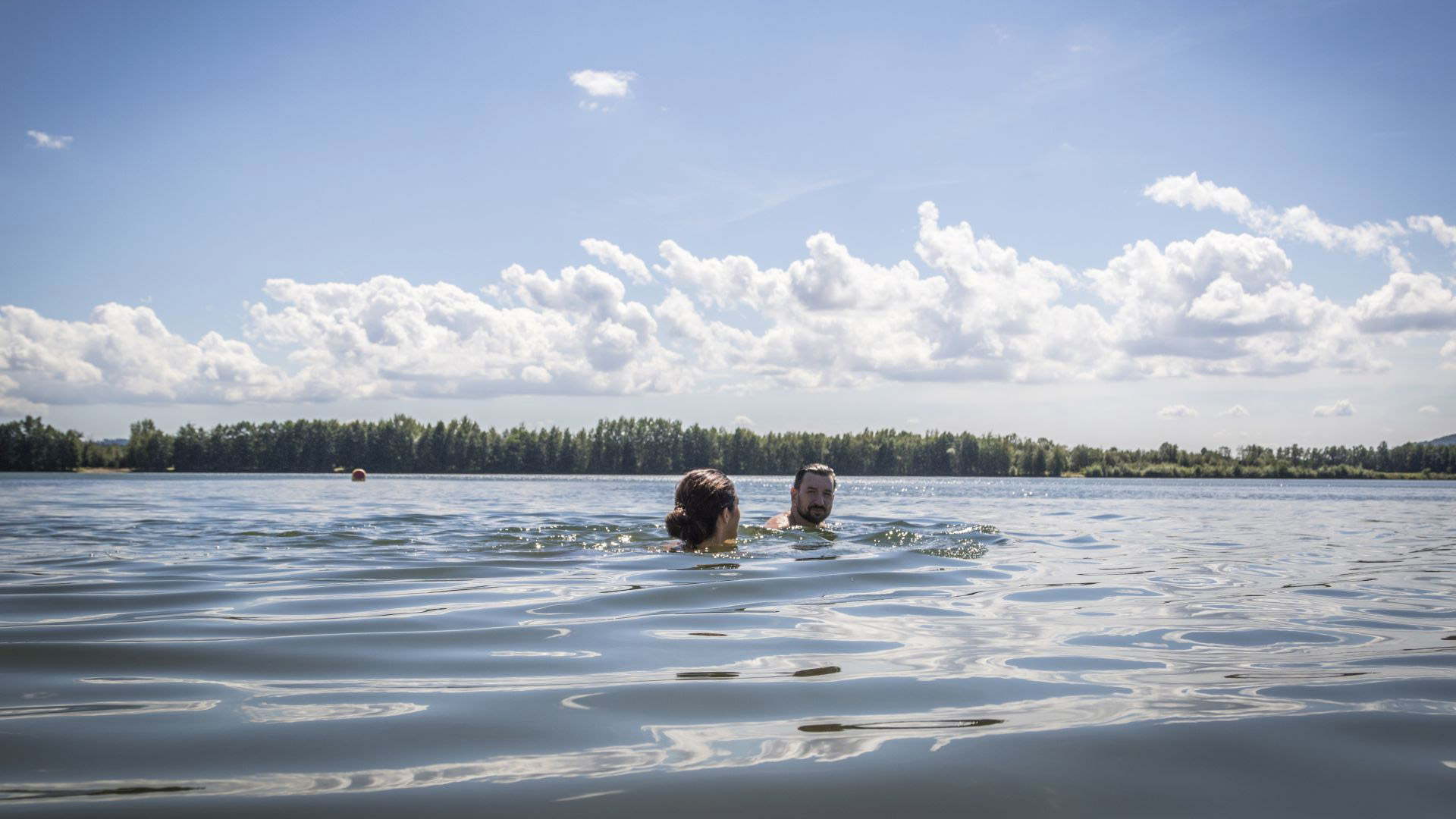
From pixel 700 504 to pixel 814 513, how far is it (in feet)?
11.3

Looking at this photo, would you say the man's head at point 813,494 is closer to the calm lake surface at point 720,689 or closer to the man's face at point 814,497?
the man's face at point 814,497

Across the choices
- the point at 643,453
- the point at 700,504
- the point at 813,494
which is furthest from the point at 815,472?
the point at 643,453

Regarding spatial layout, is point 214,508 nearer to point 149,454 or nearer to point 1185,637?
point 1185,637

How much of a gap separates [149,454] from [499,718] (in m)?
179

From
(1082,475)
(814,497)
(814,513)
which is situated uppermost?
(814,497)

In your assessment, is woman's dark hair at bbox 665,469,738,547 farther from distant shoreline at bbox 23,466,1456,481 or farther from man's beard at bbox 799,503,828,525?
distant shoreline at bbox 23,466,1456,481

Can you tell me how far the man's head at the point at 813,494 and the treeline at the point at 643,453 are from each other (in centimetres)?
15146

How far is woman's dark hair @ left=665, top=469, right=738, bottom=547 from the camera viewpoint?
10.7 meters

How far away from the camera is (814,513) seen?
13680 millimetres

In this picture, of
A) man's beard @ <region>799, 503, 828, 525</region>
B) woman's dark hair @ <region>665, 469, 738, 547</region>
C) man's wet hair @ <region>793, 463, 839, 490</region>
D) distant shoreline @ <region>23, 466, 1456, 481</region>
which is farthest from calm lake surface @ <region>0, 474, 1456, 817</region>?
distant shoreline @ <region>23, 466, 1456, 481</region>

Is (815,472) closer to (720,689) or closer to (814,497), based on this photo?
(814,497)

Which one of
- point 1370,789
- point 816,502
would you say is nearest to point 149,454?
point 816,502

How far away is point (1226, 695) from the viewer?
4055 mm

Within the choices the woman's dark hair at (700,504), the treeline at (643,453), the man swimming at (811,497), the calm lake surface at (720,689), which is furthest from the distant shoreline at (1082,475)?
the calm lake surface at (720,689)
